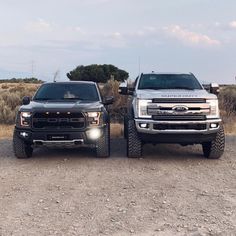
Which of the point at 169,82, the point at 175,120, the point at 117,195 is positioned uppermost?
the point at 169,82

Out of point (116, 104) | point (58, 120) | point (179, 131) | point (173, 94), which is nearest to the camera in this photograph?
A: point (179, 131)

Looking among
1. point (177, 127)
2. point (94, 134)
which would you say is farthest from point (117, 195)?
point (177, 127)

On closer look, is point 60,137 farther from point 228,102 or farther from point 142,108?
point 228,102

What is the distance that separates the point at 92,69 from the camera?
44406mm

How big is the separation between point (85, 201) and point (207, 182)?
8.06ft

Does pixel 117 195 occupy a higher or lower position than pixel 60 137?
lower

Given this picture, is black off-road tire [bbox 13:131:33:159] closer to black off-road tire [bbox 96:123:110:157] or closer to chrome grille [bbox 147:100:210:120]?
black off-road tire [bbox 96:123:110:157]

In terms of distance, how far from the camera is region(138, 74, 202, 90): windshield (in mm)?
11578

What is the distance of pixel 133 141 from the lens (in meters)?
10.4

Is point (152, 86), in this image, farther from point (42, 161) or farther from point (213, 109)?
point (42, 161)

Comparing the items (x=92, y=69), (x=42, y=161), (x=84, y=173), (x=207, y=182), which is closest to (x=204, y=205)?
A: (x=207, y=182)

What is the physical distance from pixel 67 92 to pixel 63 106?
1.40 m

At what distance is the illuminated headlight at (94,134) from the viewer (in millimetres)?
10070

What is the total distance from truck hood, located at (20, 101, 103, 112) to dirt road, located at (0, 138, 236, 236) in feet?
3.77
